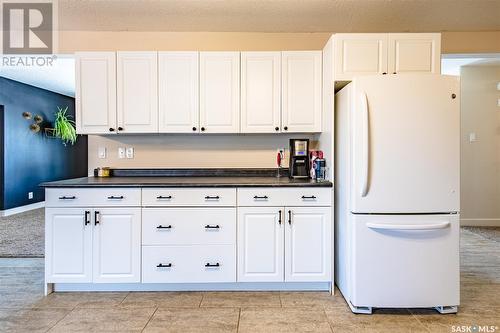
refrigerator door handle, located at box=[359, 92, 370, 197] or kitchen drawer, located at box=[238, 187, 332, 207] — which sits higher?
refrigerator door handle, located at box=[359, 92, 370, 197]

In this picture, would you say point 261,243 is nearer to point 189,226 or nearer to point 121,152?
point 189,226

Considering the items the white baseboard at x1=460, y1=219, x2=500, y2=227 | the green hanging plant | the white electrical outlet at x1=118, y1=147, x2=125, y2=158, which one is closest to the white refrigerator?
the white electrical outlet at x1=118, y1=147, x2=125, y2=158

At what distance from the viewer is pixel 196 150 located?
10.2 feet

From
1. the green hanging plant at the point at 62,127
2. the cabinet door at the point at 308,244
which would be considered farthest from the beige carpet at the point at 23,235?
the cabinet door at the point at 308,244

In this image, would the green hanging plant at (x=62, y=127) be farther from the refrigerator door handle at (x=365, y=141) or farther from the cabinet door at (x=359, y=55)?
the refrigerator door handle at (x=365, y=141)

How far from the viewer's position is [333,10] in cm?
270

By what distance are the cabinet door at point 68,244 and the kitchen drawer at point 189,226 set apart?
18.5 inches

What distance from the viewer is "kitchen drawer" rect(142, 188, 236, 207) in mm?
2436

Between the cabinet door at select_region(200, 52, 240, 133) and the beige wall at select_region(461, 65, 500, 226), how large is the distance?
4.08m

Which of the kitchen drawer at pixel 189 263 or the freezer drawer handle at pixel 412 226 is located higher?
the freezer drawer handle at pixel 412 226

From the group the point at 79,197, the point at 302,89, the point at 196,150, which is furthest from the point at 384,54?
the point at 79,197

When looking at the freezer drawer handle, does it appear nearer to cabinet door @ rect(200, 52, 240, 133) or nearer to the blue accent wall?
cabinet door @ rect(200, 52, 240, 133)

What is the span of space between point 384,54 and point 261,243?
1.82 metres

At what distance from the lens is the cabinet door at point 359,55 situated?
240cm
